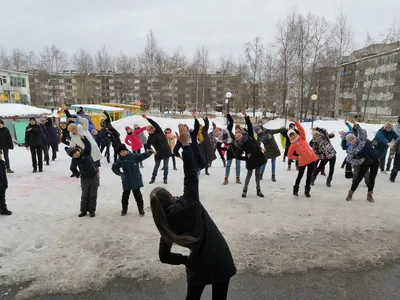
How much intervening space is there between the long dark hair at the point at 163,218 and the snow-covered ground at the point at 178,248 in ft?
6.72

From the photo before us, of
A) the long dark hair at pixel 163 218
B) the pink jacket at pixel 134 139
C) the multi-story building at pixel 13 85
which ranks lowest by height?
the pink jacket at pixel 134 139

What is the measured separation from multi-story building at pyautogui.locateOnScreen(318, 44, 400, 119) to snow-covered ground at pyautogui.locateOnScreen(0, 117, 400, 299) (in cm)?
3489

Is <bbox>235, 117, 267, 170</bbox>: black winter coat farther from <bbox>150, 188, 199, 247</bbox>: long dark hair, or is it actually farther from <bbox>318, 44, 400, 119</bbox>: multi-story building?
<bbox>318, 44, 400, 119</bbox>: multi-story building

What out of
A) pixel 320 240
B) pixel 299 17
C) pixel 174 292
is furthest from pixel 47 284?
pixel 299 17

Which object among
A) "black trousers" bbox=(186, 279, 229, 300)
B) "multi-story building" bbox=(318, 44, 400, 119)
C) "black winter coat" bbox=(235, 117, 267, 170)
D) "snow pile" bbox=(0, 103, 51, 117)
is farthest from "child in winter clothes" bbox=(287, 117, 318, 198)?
"multi-story building" bbox=(318, 44, 400, 119)

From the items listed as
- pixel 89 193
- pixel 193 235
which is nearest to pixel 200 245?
pixel 193 235

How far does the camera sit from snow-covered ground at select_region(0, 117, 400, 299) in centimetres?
417

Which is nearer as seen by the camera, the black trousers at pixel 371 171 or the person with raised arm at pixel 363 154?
the person with raised arm at pixel 363 154

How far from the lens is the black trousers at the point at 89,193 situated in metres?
6.01

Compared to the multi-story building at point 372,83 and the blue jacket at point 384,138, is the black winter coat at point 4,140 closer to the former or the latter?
the blue jacket at point 384,138

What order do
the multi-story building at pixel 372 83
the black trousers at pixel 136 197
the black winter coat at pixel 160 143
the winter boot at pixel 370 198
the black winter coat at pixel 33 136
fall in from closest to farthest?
the black trousers at pixel 136 197, the winter boot at pixel 370 198, the black winter coat at pixel 160 143, the black winter coat at pixel 33 136, the multi-story building at pixel 372 83

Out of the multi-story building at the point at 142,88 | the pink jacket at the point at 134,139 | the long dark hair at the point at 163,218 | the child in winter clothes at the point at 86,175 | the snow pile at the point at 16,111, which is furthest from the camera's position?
the multi-story building at the point at 142,88

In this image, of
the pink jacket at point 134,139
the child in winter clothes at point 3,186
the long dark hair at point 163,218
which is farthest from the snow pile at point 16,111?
the long dark hair at point 163,218

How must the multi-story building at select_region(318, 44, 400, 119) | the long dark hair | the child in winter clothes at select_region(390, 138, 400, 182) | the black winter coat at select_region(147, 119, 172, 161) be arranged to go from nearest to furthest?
1. the long dark hair
2. the black winter coat at select_region(147, 119, 172, 161)
3. the child in winter clothes at select_region(390, 138, 400, 182)
4. the multi-story building at select_region(318, 44, 400, 119)
